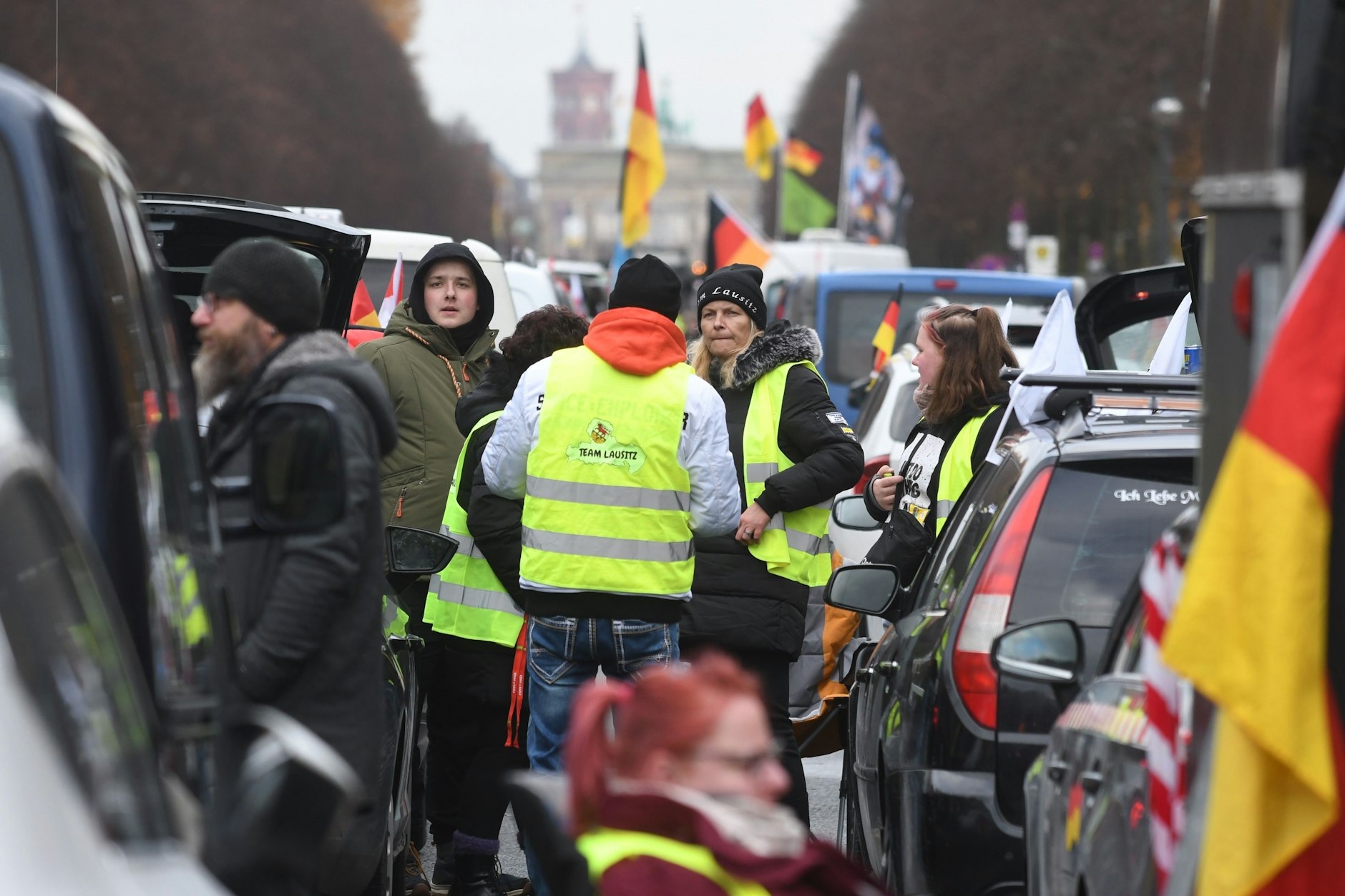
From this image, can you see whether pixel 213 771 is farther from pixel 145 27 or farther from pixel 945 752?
pixel 145 27

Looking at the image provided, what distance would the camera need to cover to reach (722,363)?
698 cm

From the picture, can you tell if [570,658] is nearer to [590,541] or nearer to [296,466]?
[590,541]

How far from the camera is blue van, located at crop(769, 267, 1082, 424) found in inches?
663

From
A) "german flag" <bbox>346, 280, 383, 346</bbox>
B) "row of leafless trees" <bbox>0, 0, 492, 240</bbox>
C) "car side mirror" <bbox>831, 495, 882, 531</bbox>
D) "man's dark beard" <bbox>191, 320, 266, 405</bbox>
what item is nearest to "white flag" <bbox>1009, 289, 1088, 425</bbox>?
"car side mirror" <bbox>831, 495, 882, 531</bbox>

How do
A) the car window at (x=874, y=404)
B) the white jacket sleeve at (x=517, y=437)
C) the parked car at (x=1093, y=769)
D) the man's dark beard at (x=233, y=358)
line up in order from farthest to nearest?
1. the car window at (x=874, y=404)
2. the white jacket sleeve at (x=517, y=437)
3. the man's dark beard at (x=233, y=358)
4. the parked car at (x=1093, y=769)

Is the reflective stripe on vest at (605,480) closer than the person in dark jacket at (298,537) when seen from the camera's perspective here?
No

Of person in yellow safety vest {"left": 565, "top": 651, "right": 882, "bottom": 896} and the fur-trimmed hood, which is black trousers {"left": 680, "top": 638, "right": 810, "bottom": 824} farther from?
person in yellow safety vest {"left": 565, "top": 651, "right": 882, "bottom": 896}

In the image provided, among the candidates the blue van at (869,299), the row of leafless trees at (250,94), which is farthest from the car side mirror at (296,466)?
the row of leafless trees at (250,94)

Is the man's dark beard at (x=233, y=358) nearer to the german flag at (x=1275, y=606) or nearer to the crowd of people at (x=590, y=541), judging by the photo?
the crowd of people at (x=590, y=541)

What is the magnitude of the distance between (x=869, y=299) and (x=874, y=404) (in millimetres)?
6353

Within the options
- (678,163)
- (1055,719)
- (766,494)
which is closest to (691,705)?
(1055,719)

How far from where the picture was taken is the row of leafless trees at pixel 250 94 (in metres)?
47.2

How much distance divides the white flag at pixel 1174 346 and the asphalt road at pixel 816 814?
1906mm

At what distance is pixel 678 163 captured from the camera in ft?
493
